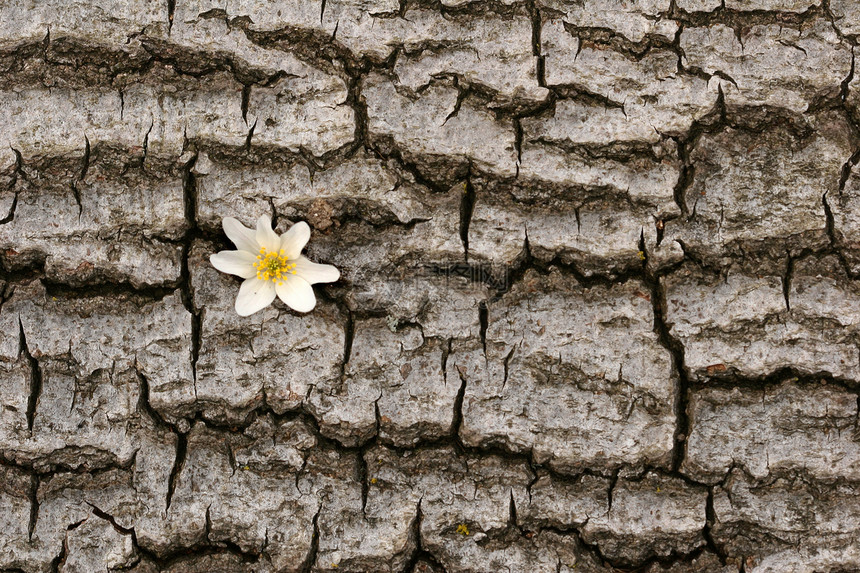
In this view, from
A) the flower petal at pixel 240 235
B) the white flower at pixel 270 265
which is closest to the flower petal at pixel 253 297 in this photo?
the white flower at pixel 270 265

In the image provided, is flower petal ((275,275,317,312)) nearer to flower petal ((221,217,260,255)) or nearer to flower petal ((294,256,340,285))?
flower petal ((294,256,340,285))

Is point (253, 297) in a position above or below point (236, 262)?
below

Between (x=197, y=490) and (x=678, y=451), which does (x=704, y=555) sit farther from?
(x=197, y=490)

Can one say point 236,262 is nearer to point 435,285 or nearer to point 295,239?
point 295,239

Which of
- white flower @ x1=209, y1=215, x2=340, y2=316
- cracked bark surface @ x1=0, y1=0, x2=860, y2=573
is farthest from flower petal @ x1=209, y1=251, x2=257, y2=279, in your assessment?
cracked bark surface @ x1=0, y1=0, x2=860, y2=573

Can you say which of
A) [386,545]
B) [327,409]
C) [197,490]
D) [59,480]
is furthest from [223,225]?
[386,545]

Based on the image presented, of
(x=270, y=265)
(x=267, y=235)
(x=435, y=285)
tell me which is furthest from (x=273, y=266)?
(x=435, y=285)
